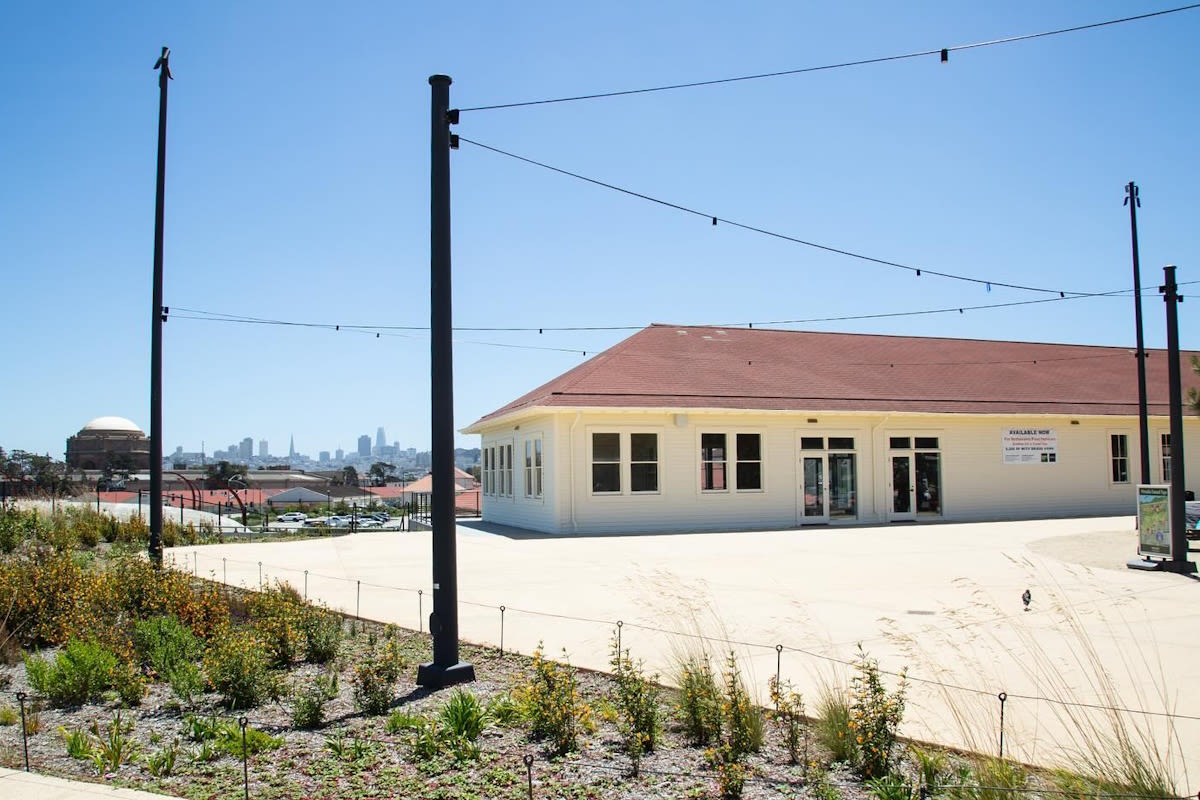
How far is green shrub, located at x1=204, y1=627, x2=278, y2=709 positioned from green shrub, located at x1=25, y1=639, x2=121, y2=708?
2.57ft

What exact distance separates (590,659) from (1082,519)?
22094mm

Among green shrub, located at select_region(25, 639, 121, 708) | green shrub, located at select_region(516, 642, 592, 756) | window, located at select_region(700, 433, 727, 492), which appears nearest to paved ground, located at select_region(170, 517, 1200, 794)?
green shrub, located at select_region(516, 642, 592, 756)

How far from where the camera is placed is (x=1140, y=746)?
16.7 ft

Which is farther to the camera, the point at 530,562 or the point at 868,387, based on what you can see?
the point at 868,387

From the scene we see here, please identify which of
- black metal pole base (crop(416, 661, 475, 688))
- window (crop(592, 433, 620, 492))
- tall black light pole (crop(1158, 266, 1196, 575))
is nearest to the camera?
black metal pole base (crop(416, 661, 475, 688))

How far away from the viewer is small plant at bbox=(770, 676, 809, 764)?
5.18 m

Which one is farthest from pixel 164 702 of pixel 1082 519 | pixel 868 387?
pixel 1082 519

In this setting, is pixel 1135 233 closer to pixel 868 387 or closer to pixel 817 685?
pixel 868 387

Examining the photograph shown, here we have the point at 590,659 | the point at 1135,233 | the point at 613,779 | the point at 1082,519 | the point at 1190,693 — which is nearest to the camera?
the point at 613,779

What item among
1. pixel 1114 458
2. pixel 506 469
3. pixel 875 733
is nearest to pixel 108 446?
pixel 506 469

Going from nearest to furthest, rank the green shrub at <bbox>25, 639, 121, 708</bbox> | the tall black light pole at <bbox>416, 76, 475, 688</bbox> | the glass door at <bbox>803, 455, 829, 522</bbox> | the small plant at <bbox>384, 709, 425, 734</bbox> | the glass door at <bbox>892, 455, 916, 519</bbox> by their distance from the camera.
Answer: the small plant at <bbox>384, 709, 425, 734</bbox> → the green shrub at <bbox>25, 639, 121, 708</bbox> → the tall black light pole at <bbox>416, 76, 475, 688</bbox> → the glass door at <bbox>803, 455, 829, 522</bbox> → the glass door at <bbox>892, 455, 916, 519</bbox>

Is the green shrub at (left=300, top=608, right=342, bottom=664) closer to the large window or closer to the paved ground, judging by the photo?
the paved ground

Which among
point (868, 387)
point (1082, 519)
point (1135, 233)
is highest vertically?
point (1135, 233)

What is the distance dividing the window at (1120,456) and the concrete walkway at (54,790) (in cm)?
2948
